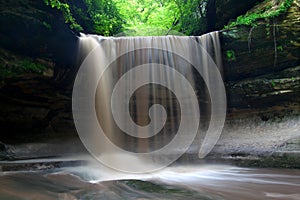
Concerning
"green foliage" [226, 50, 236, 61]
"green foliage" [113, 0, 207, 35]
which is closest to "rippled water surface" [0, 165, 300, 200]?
"green foliage" [226, 50, 236, 61]

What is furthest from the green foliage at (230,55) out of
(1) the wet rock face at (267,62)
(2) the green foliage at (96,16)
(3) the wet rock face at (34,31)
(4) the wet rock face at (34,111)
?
(4) the wet rock face at (34,111)

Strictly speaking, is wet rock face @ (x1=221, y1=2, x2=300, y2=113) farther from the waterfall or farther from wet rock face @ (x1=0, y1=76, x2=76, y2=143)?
wet rock face @ (x1=0, y1=76, x2=76, y2=143)

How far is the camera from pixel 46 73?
6.47 metres

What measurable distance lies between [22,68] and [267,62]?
6.37m

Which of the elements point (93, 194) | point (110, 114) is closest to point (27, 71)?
point (110, 114)

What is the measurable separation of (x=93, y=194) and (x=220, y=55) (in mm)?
5955

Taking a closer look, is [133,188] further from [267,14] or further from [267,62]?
[267,14]

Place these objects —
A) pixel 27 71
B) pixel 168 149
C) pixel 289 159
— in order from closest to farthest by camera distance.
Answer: pixel 289 159 → pixel 27 71 → pixel 168 149

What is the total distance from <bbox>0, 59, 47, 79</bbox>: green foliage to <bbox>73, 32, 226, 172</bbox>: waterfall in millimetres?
1157

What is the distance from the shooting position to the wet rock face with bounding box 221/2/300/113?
22.8ft

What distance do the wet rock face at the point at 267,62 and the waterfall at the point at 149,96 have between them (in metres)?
0.50

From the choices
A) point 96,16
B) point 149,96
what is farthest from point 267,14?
point 96,16

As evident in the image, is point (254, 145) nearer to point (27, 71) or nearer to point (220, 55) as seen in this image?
point (220, 55)

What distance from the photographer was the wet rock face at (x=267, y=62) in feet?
22.8
